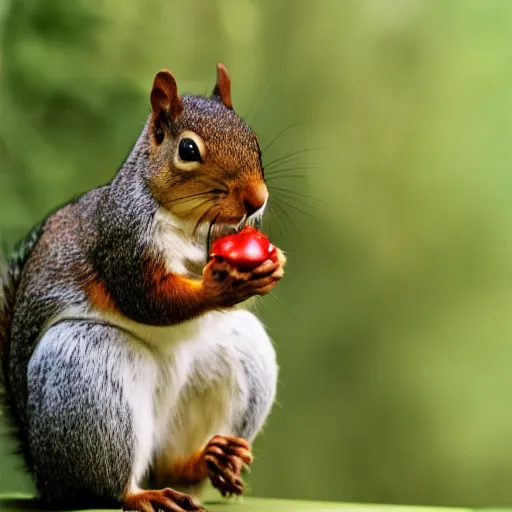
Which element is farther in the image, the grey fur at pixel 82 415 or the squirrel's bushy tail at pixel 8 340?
the squirrel's bushy tail at pixel 8 340

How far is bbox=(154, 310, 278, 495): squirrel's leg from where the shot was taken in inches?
49.1

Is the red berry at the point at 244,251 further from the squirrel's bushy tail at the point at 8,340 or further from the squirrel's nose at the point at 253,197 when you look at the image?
the squirrel's bushy tail at the point at 8,340

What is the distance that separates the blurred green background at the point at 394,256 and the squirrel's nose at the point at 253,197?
0.88 m

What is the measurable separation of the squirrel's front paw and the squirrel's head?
0.29 ft

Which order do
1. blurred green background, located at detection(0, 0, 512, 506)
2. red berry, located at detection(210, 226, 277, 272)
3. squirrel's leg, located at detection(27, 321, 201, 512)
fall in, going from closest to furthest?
red berry, located at detection(210, 226, 277, 272)
squirrel's leg, located at detection(27, 321, 201, 512)
blurred green background, located at detection(0, 0, 512, 506)

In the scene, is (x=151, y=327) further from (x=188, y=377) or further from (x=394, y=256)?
(x=394, y=256)

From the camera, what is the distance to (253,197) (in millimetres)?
1049

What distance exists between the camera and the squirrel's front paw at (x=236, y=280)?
1004mm

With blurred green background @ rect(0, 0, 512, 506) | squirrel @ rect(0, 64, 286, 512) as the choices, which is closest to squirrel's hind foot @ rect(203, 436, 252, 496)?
squirrel @ rect(0, 64, 286, 512)

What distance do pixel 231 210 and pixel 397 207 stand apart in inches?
49.2

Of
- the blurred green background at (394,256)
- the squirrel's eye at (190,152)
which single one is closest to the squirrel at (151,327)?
the squirrel's eye at (190,152)

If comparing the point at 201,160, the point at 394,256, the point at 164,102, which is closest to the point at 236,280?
the point at 201,160

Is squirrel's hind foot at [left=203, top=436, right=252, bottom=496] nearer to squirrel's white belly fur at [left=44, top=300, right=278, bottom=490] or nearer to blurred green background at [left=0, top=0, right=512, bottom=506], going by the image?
squirrel's white belly fur at [left=44, top=300, right=278, bottom=490]

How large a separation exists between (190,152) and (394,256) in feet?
4.09
